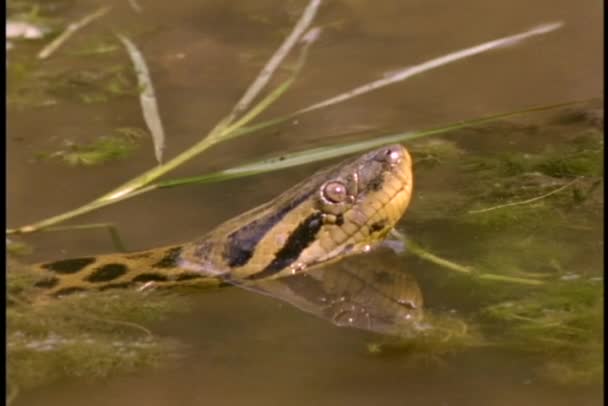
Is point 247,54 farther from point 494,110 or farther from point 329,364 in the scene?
point 329,364

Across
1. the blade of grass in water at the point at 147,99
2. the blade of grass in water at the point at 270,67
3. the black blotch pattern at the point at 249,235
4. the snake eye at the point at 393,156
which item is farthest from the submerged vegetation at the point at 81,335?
the blade of grass in water at the point at 270,67

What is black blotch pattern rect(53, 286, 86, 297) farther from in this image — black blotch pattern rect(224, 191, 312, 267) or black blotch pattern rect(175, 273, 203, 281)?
black blotch pattern rect(224, 191, 312, 267)

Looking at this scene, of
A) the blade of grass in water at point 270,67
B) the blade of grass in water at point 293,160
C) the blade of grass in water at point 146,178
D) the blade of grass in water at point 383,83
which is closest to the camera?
the blade of grass in water at point 293,160

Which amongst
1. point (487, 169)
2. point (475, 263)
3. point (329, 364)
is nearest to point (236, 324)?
point (329, 364)

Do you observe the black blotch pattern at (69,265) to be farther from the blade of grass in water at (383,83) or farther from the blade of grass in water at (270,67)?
the blade of grass in water at (270,67)

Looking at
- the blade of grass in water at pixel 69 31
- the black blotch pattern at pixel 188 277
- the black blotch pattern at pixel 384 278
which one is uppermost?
the blade of grass in water at pixel 69 31

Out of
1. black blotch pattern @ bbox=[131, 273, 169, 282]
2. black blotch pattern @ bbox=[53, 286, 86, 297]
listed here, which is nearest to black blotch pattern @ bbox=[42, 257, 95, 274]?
black blotch pattern @ bbox=[53, 286, 86, 297]
